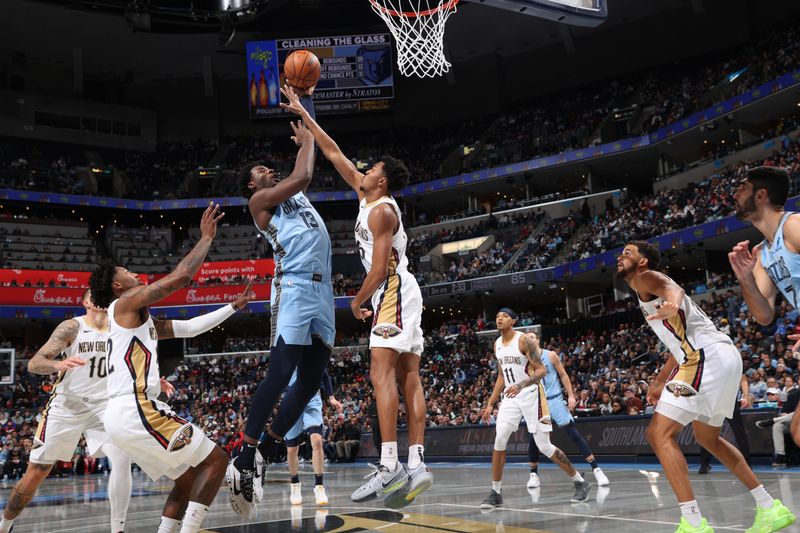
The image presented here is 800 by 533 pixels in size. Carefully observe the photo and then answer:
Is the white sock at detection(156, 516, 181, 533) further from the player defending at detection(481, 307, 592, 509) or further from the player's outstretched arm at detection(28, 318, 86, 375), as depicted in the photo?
the player defending at detection(481, 307, 592, 509)

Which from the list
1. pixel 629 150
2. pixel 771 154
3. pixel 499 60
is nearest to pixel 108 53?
pixel 499 60

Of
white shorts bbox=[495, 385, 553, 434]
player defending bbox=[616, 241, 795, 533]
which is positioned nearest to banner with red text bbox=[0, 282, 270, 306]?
white shorts bbox=[495, 385, 553, 434]

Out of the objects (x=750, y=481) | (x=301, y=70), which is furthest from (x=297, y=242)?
(x=750, y=481)

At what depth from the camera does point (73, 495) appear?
13.5 m

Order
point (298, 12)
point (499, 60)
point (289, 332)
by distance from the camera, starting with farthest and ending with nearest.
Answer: point (499, 60) < point (298, 12) < point (289, 332)

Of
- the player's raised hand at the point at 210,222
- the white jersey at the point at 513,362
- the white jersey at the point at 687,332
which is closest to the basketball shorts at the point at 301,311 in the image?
the player's raised hand at the point at 210,222

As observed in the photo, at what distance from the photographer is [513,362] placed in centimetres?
1016

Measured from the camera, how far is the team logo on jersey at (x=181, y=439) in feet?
16.8

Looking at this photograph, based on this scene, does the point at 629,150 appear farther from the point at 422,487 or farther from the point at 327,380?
the point at 422,487

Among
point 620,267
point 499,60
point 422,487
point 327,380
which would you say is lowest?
point 422,487

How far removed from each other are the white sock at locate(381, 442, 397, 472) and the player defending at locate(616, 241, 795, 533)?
6.39 feet

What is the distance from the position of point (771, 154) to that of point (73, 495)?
26.4 metres

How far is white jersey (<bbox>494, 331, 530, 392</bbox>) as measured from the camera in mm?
10094

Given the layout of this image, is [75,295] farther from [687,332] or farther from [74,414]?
[687,332]
